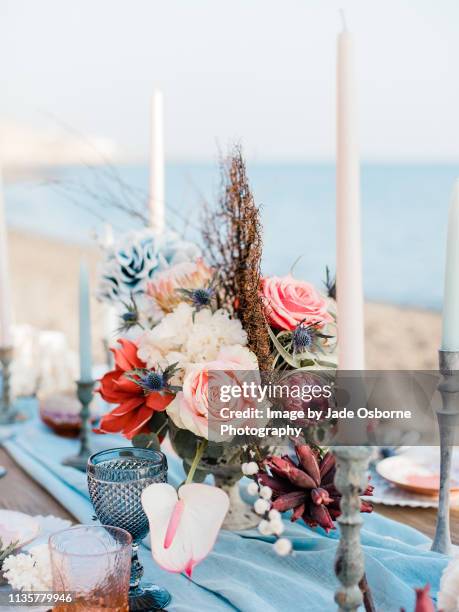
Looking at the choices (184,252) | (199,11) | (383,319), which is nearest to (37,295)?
(383,319)

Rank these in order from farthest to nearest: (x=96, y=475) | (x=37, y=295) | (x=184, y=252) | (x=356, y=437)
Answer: (x=37, y=295), (x=184, y=252), (x=96, y=475), (x=356, y=437)

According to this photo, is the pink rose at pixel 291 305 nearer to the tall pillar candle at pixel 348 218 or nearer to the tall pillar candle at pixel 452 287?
the tall pillar candle at pixel 452 287

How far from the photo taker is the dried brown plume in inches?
31.6

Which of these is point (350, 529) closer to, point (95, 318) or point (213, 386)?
point (213, 386)

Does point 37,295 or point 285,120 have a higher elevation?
point 285,120

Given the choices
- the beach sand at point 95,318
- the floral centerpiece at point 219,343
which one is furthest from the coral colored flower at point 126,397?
the beach sand at point 95,318

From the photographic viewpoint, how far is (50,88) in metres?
16.0

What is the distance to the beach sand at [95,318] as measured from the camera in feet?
25.8

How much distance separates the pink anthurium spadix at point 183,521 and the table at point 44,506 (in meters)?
0.34

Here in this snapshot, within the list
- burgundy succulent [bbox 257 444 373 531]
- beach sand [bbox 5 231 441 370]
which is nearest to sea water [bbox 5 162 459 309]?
beach sand [bbox 5 231 441 370]

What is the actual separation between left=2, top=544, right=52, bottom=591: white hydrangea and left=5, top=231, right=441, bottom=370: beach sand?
545 cm

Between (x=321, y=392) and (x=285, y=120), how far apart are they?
14935mm

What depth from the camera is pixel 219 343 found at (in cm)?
84

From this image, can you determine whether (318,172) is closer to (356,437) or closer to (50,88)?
(50,88)
